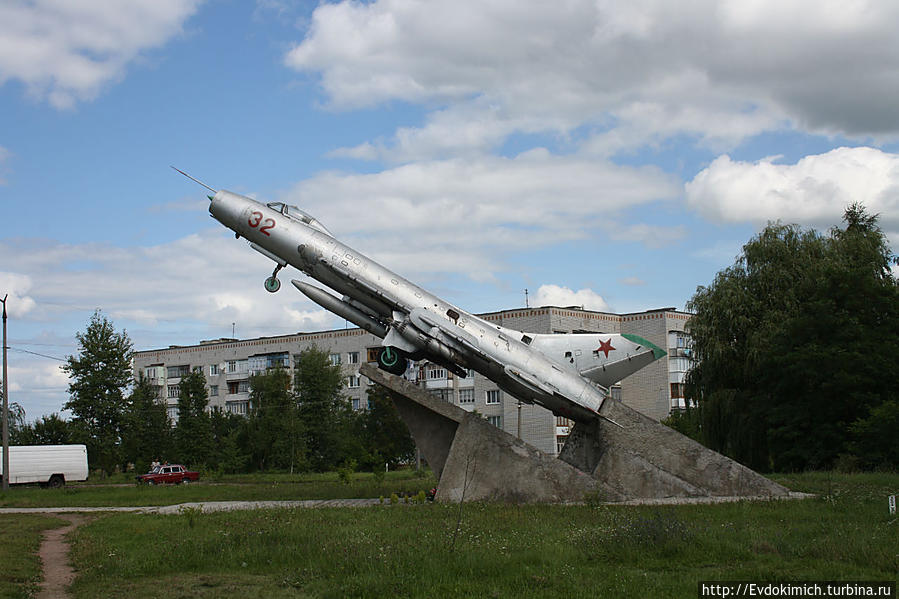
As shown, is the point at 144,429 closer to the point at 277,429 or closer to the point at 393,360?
the point at 277,429

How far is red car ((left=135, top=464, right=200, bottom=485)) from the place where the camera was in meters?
43.9

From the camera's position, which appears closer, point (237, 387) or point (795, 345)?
point (795, 345)

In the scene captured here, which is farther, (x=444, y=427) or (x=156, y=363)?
(x=156, y=363)

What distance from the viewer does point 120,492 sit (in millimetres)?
30500

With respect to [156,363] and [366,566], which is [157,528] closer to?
[366,566]

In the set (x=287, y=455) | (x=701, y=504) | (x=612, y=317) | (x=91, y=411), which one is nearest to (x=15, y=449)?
(x=91, y=411)

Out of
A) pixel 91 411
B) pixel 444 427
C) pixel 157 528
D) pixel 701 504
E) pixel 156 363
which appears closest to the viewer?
pixel 157 528

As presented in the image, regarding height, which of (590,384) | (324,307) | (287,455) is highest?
(324,307)

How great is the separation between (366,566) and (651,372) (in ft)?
179

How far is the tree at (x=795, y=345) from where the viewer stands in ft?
95.3

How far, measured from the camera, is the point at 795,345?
99.2 feet

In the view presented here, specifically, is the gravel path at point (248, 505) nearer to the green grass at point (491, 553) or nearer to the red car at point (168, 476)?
the green grass at point (491, 553)

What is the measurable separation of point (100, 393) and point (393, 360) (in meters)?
36.6

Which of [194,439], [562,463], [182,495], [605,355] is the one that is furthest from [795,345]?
[194,439]
